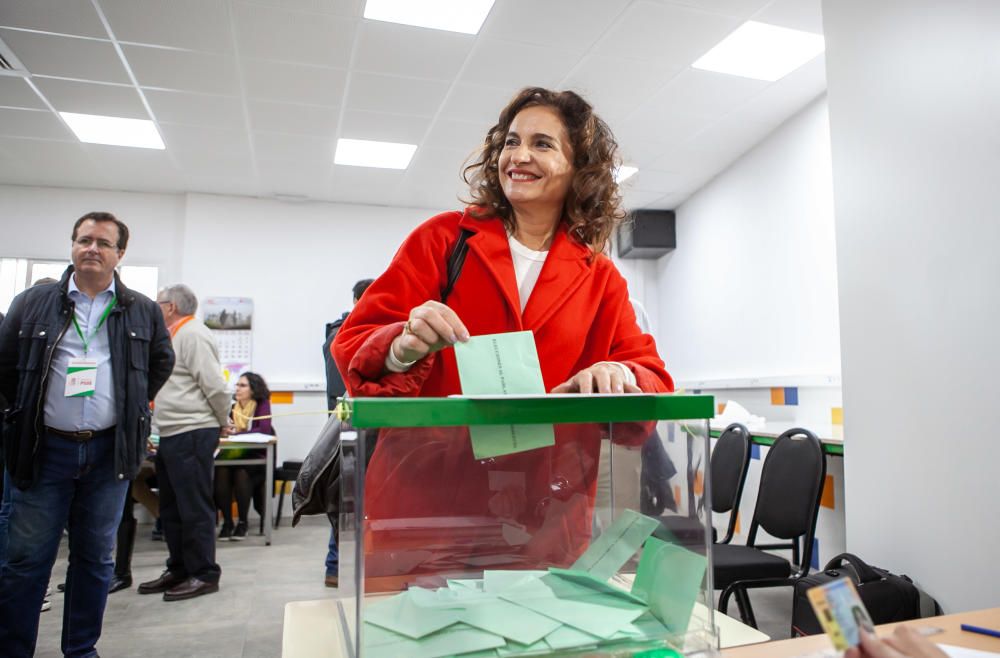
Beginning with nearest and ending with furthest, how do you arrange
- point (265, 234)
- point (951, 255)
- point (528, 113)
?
1. point (528, 113)
2. point (951, 255)
3. point (265, 234)

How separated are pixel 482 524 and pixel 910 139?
6.77ft

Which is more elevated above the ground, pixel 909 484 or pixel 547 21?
pixel 547 21

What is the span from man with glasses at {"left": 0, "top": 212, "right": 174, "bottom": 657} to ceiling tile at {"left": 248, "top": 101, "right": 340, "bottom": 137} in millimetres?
2136

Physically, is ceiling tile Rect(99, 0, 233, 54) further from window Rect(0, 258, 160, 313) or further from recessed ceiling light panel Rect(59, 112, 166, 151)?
window Rect(0, 258, 160, 313)

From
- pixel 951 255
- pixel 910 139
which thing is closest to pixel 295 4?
pixel 910 139

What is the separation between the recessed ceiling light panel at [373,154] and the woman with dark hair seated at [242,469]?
1.94m

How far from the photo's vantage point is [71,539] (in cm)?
221

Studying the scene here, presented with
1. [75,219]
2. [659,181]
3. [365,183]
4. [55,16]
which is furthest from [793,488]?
[75,219]

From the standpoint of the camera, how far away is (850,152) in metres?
2.34

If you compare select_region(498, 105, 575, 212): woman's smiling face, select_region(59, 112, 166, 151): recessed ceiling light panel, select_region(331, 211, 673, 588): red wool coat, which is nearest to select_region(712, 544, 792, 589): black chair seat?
select_region(331, 211, 673, 588): red wool coat

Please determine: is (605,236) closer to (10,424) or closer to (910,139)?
(910,139)

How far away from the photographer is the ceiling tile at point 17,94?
12.8 feet

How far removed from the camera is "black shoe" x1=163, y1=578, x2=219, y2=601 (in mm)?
3195

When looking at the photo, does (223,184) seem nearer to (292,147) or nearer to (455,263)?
(292,147)
